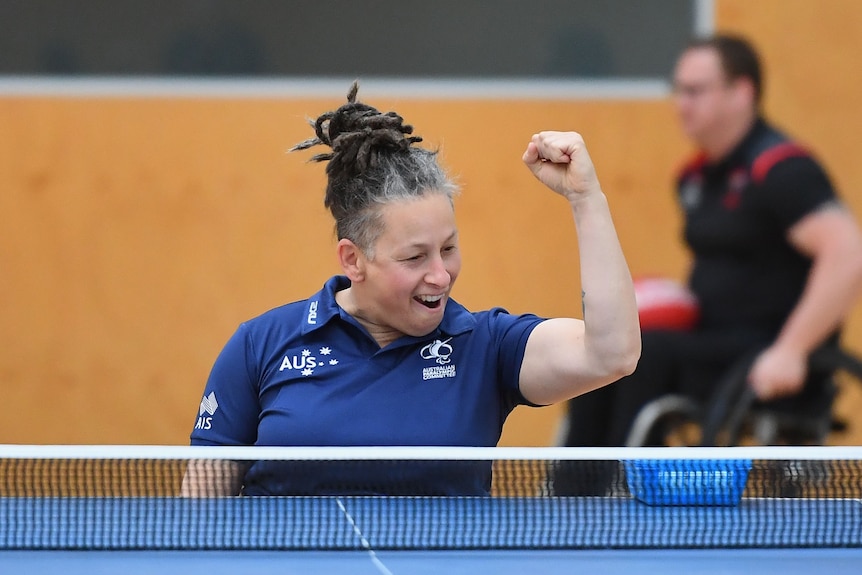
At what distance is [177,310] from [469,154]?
1558 millimetres

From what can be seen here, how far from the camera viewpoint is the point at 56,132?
18.3ft

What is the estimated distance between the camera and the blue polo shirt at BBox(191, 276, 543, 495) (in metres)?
2.44

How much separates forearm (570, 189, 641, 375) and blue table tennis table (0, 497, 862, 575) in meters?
0.31

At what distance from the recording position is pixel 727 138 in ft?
14.9

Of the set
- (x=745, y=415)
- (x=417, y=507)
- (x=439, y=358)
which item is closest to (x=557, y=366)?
(x=439, y=358)

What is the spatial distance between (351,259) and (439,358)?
0.29 metres

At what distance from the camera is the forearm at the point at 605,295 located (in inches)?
89.3

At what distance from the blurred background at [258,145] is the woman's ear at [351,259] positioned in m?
3.02

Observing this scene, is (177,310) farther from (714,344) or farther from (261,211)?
(714,344)

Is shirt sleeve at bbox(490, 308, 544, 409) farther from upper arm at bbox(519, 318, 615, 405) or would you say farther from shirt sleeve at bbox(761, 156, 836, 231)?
shirt sleeve at bbox(761, 156, 836, 231)

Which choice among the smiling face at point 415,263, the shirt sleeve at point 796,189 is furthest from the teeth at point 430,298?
the shirt sleeve at point 796,189

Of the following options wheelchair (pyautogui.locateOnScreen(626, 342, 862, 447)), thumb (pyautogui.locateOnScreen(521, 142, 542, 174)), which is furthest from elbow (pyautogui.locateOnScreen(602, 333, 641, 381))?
wheelchair (pyautogui.locateOnScreen(626, 342, 862, 447))

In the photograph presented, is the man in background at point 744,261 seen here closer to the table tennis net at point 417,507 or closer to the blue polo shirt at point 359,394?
the table tennis net at point 417,507

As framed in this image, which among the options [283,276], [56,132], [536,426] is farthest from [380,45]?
[536,426]
